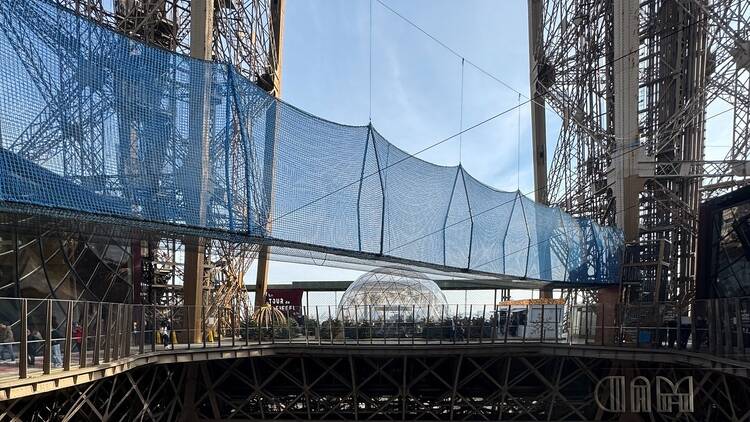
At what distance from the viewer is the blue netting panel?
33.2 feet

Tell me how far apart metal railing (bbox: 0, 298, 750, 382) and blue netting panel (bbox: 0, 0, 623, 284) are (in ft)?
7.27

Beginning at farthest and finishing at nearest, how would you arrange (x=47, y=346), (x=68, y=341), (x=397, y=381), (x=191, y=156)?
(x=397, y=381) < (x=191, y=156) < (x=68, y=341) < (x=47, y=346)

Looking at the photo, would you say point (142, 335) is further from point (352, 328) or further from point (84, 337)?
point (352, 328)

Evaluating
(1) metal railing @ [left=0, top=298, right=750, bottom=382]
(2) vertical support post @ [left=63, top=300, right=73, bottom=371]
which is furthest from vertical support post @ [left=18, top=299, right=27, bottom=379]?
(2) vertical support post @ [left=63, top=300, right=73, bottom=371]

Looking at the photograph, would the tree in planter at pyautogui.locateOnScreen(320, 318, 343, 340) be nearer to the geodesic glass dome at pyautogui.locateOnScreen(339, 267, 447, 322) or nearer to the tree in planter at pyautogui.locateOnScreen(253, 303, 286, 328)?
the tree in planter at pyautogui.locateOnScreen(253, 303, 286, 328)

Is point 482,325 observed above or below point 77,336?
below

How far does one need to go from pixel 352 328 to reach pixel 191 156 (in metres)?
9.53

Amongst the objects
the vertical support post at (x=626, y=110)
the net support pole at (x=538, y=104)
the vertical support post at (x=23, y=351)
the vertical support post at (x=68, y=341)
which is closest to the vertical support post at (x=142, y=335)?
the vertical support post at (x=68, y=341)

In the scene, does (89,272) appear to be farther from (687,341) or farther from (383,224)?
(687,341)

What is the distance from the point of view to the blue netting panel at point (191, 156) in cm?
1012

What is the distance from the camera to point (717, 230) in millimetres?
17469

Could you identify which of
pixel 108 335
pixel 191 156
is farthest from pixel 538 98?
pixel 108 335

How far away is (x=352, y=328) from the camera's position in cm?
2003

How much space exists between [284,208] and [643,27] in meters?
20.0
